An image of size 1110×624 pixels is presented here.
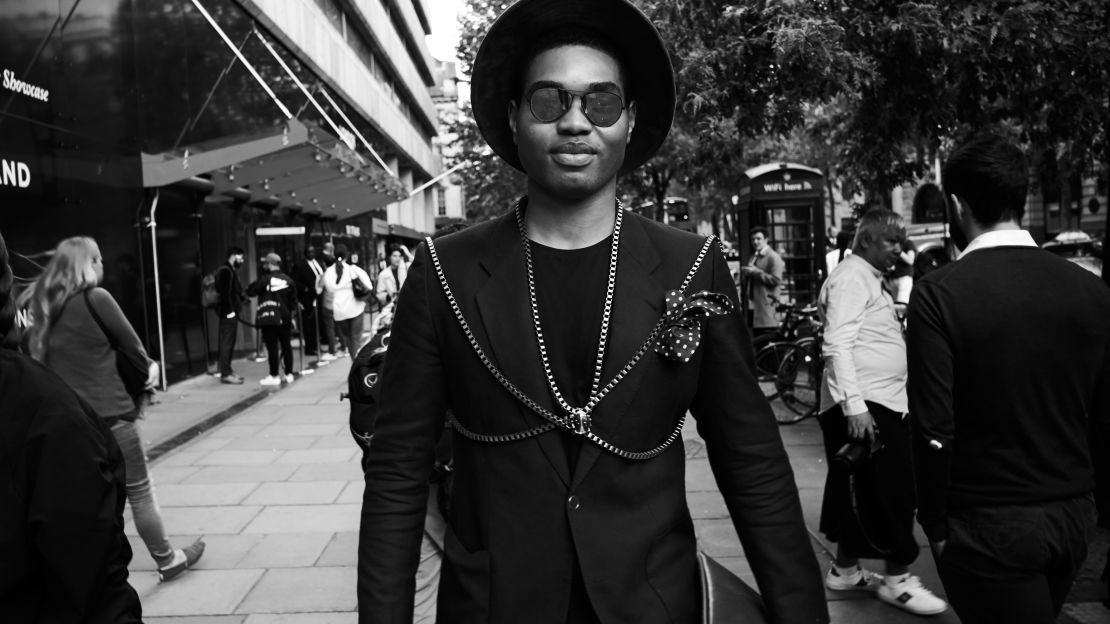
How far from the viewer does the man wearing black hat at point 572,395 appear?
164 centimetres

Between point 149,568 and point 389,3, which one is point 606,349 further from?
point 389,3

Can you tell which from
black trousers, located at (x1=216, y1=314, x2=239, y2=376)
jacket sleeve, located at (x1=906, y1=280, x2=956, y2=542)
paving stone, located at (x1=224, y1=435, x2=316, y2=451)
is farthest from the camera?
black trousers, located at (x1=216, y1=314, x2=239, y2=376)

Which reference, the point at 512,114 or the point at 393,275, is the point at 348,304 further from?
the point at 512,114

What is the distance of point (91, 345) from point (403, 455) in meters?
3.97

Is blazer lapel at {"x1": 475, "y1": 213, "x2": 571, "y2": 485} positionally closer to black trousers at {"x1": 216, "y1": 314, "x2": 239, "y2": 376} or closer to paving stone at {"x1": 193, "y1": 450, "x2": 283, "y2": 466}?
paving stone at {"x1": 193, "y1": 450, "x2": 283, "y2": 466}

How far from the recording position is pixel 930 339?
2.69 meters

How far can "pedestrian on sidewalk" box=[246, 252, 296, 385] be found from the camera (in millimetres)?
13062

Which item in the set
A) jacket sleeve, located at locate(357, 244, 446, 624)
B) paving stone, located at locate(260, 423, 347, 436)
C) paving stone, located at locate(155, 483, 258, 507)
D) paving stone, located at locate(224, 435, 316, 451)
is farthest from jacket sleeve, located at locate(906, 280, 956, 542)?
paving stone, located at locate(260, 423, 347, 436)

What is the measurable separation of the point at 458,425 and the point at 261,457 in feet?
23.9

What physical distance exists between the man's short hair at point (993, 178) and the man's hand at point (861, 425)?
5.67 feet

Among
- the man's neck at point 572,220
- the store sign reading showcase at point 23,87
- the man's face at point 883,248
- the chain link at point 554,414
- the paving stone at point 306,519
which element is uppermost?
the store sign reading showcase at point 23,87

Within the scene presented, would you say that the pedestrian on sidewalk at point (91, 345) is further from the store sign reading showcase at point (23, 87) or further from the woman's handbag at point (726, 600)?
the store sign reading showcase at point (23, 87)

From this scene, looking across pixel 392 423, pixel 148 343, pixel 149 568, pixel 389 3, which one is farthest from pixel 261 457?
pixel 389 3

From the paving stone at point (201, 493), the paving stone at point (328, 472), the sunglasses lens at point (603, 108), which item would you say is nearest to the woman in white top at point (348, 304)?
the paving stone at point (328, 472)
